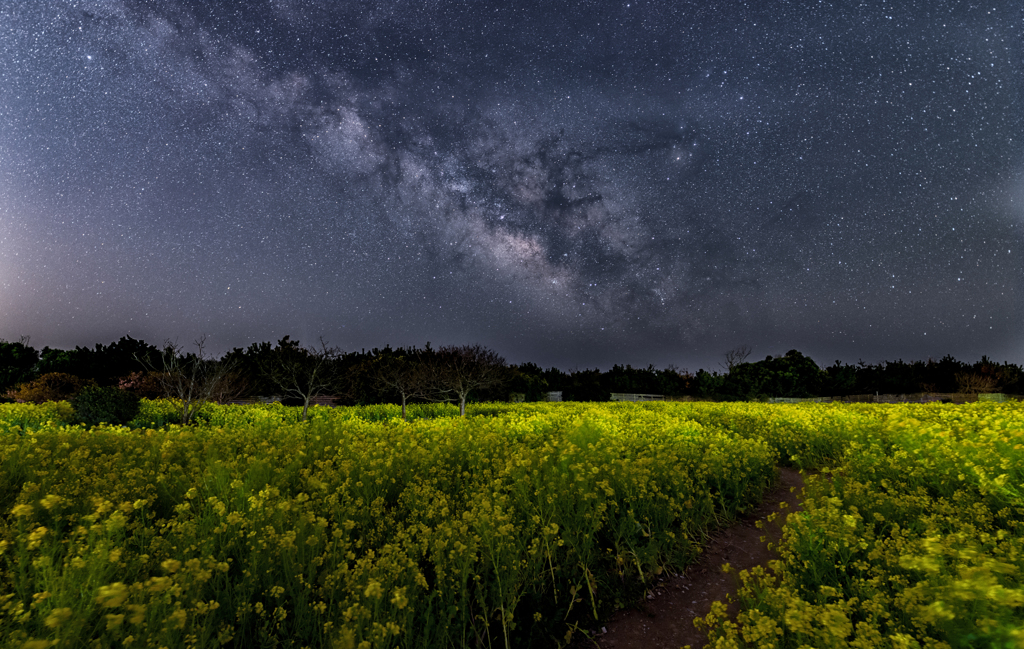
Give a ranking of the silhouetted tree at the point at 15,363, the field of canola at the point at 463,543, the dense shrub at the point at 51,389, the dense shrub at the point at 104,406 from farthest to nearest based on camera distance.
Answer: the silhouetted tree at the point at 15,363 → the dense shrub at the point at 51,389 → the dense shrub at the point at 104,406 → the field of canola at the point at 463,543

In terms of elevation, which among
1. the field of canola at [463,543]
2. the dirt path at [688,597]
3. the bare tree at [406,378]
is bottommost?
the dirt path at [688,597]

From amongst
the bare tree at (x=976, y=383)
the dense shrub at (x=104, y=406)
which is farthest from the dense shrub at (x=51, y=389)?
the bare tree at (x=976, y=383)

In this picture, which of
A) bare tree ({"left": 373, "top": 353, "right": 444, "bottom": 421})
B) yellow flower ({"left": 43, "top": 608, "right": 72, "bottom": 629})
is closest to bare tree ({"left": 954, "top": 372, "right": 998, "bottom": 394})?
bare tree ({"left": 373, "top": 353, "right": 444, "bottom": 421})

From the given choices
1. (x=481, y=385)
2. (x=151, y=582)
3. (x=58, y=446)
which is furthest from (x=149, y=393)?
(x=151, y=582)

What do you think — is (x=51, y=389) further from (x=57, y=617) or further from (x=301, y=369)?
(x=57, y=617)

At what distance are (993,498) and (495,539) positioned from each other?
564 cm

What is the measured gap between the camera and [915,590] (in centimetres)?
246

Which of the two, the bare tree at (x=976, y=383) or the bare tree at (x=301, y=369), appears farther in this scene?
the bare tree at (x=976, y=383)

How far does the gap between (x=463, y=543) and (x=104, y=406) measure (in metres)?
16.3

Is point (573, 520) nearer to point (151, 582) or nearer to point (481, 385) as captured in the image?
point (151, 582)

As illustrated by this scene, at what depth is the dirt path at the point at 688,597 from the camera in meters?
3.74

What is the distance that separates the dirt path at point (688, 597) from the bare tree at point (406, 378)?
13.3 meters

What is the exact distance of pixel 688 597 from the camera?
14.5 feet

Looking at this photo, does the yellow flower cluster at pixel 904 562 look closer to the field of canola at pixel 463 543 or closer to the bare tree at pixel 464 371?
the field of canola at pixel 463 543
